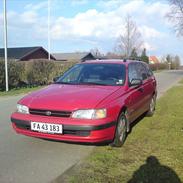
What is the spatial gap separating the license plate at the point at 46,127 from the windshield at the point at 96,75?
1621 mm

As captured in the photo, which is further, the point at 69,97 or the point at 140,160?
the point at 69,97

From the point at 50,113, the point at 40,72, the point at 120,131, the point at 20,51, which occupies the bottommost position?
the point at 120,131

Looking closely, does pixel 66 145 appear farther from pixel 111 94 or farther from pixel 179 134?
pixel 179 134

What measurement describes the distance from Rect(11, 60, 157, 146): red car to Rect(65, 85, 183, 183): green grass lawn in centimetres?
34

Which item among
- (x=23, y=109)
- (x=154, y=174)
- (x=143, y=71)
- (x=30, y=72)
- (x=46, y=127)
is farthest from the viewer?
(x=30, y=72)

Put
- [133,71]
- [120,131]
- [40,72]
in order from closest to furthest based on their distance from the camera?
[120,131]
[133,71]
[40,72]

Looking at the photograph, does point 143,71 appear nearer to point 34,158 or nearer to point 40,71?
point 34,158

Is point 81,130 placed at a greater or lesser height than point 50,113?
lesser

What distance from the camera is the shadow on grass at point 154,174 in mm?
4777

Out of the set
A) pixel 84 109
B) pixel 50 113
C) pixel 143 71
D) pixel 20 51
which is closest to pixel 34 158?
pixel 50 113

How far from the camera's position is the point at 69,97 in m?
6.30

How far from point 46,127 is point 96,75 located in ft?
6.70

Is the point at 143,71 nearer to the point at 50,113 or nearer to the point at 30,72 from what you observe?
the point at 50,113

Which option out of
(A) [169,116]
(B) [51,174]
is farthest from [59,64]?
(B) [51,174]
